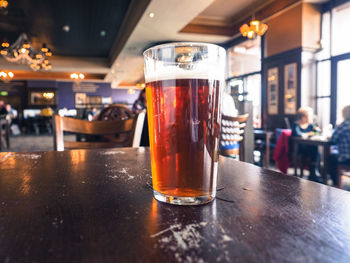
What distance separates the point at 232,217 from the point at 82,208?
0.60 ft

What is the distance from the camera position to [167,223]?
0.95ft

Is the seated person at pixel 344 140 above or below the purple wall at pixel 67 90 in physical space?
below

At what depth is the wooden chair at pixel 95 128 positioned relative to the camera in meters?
1.30

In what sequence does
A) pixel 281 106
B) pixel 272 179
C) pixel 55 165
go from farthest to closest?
1. pixel 281 106
2. pixel 55 165
3. pixel 272 179

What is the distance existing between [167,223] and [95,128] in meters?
1.22

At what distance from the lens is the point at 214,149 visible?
397mm

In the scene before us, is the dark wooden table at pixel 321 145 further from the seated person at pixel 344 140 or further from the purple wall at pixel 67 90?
the purple wall at pixel 67 90

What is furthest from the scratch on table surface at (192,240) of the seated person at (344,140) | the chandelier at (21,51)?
the chandelier at (21,51)

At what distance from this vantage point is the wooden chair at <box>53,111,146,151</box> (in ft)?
4.27

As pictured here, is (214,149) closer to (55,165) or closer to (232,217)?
(232,217)

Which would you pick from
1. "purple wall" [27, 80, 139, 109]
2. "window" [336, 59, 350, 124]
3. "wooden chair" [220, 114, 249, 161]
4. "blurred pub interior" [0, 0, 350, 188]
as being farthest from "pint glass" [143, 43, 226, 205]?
"purple wall" [27, 80, 139, 109]

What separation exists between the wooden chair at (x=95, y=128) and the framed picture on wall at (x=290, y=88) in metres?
5.34

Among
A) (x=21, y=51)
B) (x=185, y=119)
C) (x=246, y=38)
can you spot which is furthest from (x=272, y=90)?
(x=185, y=119)

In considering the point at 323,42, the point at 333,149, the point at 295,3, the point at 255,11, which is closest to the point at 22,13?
the point at 255,11
